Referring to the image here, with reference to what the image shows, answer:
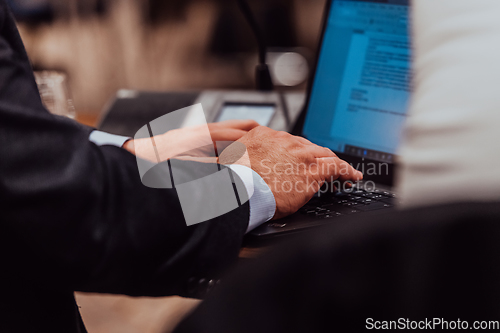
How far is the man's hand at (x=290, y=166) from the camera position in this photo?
22.1 inches

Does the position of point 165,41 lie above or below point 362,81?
above

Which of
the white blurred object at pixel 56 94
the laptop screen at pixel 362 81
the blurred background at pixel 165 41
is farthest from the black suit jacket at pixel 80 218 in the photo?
the blurred background at pixel 165 41

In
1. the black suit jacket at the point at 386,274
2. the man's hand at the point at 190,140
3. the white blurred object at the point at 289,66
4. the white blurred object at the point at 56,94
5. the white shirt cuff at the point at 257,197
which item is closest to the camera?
the black suit jacket at the point at 386,274

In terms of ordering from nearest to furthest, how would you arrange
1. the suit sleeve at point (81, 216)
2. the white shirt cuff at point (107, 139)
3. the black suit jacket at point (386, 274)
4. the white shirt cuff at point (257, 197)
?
the black suit jacket at point (386, 274), the suit sleeve at point (81, 216), the white shirt cuff at point (257, 197), the white shirt cuff at point (107, 139)

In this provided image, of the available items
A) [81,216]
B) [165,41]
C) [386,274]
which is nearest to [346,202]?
[81,216]

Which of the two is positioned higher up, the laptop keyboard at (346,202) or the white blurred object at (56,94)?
the white blurred object at (56,94)

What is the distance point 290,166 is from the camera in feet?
1.87

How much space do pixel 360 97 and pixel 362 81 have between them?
3 cm

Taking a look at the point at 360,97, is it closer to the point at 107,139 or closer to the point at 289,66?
the point at 107,139

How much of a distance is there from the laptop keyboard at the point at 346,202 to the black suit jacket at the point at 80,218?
11 centimetres

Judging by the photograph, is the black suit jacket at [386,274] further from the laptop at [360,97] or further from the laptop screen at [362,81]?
the laptop screen at [362,81]

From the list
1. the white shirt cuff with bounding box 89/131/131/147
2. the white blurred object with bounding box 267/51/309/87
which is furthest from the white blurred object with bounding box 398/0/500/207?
the white blurred object with bounding box 267/51/309/87

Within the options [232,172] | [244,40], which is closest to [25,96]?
[232,172]

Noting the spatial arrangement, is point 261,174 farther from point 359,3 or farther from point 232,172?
point 359,3
